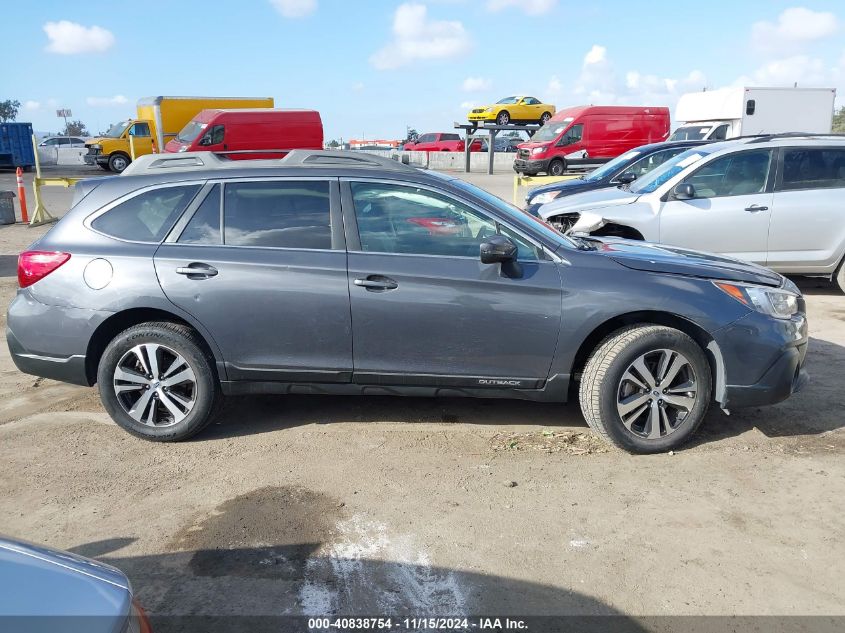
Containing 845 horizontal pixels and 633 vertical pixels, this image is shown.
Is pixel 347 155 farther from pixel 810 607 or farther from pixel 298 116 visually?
pixel 298 116

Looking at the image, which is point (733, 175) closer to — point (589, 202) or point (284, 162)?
point (589, 202)

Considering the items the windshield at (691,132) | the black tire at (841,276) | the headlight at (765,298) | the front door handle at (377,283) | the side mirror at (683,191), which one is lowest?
the black tire at (841,276)

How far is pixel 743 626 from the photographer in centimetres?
277

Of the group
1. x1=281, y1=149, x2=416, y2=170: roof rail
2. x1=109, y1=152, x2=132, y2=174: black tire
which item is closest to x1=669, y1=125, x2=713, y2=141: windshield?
x1=281, y1=149, x2=416, y2=170: roof rail

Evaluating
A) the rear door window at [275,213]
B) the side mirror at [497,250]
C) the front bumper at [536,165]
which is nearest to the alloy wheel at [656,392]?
the side mirror at [497,250]

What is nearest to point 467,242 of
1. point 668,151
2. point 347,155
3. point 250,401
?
point 347,155

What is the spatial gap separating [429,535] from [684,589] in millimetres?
Result: 1148

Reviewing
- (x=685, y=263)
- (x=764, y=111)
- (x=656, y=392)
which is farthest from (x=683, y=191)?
(x=764, y=111)

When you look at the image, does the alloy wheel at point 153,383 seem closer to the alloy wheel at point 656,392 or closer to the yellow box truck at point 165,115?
the alloy wheel at point 656,392

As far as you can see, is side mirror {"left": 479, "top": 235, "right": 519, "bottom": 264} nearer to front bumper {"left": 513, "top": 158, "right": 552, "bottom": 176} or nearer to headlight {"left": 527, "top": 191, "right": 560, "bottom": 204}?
headlight {"left": 527, "top": 191, "right": 560, "bottom": 204}

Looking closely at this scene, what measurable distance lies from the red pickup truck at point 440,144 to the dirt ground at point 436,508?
3794 cm

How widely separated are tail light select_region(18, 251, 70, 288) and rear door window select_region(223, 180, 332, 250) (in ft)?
3.38

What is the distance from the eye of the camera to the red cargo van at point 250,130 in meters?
22.5

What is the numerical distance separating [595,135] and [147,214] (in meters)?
24.1
